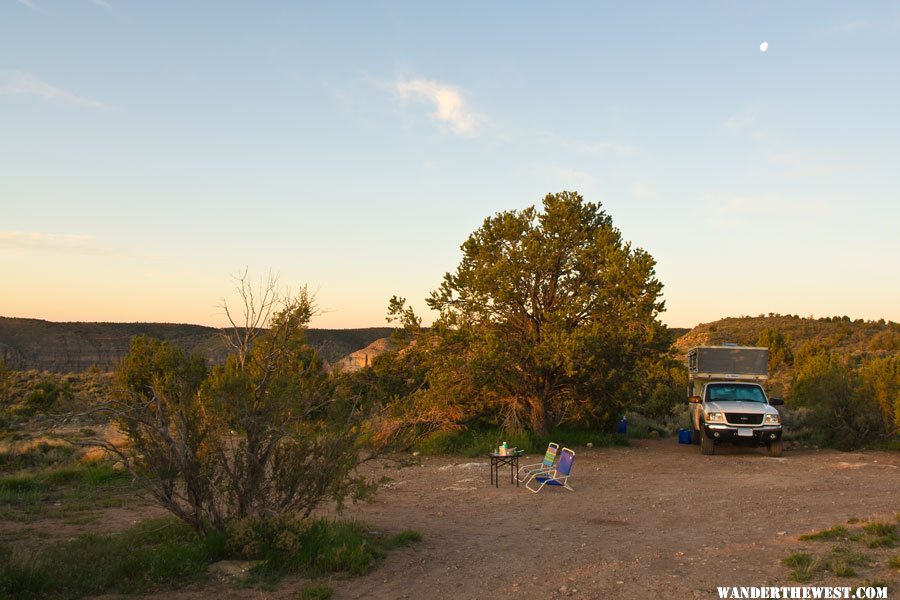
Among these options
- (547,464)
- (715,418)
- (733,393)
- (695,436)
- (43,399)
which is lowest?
(43,399)

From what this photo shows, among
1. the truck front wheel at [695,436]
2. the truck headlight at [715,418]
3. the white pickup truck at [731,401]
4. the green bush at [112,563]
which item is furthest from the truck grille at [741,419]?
the green bush at [112,563]

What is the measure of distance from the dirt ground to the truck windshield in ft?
6.49

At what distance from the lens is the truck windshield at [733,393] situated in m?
17.6

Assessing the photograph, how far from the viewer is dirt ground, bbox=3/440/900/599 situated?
6.60 metres

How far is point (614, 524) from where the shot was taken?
9359 mm

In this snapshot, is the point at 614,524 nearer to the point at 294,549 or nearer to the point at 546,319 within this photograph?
the point at 294,549

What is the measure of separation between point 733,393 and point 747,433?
167cm

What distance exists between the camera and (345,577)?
6.93 metres

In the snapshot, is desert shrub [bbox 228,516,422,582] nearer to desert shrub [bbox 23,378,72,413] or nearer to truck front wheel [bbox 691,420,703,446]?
Answer: truck front wheel [bbox 691,420,703,446]

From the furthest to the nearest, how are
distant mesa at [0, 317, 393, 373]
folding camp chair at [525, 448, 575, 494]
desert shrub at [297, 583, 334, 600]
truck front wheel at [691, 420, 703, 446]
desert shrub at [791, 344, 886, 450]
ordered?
distant mesa at [0, 317, 393, 373] < truck front wheel at [691, 420, 703, 446] < desert shrub at [791, 344, 886, 450] < folding camp chair at [525, 448, 575, 494] < desert shrub at [297, 583, 334, 600]

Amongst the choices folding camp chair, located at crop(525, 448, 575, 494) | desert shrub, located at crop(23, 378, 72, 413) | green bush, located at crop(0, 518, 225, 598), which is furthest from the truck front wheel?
desert shrub, located at crop(23, 378, 72, 413)

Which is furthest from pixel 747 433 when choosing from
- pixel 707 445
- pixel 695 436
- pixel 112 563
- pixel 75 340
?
pixel 75 340

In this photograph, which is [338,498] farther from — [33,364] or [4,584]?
[33,364]

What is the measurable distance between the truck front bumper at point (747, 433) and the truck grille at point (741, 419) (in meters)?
0.13
